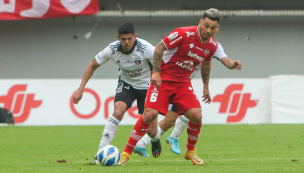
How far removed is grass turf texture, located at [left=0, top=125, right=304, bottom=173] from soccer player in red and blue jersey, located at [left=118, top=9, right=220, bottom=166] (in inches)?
23.2

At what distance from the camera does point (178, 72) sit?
6148 mm

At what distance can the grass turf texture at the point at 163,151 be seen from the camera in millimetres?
5680

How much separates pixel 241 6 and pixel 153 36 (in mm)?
4035

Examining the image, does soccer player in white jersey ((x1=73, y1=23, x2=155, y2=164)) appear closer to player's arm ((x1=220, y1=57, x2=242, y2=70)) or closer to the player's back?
the player's back

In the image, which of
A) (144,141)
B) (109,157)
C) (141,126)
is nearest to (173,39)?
(141,126)

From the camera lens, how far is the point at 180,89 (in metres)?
6.12

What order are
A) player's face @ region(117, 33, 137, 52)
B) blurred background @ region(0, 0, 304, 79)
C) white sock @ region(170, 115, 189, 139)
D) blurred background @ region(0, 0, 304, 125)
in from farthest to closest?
blurred background @ region(0, 0, 304, 79), blurred background @ region(0, 0, 304, 125), white sock @ region(170, 115, 189, 139), player's face @ region(117, 33, 137, 52)

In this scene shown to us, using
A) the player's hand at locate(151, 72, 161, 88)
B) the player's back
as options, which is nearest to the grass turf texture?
the player's hand at locate(151, 72, 161, 88)

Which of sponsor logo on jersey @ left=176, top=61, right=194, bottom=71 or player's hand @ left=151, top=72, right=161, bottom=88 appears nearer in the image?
player's hand @ left=151, top=72, right=161, bottom=88

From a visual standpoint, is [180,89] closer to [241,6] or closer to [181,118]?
[181,118]

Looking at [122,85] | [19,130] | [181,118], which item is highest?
[122,85]

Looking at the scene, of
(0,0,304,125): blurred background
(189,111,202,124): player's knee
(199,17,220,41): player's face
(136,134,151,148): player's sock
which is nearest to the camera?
(199,17,220,41): player's face

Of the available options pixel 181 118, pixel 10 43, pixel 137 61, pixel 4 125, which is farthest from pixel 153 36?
pixel 137 61

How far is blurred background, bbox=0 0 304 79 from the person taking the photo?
2012 centimetres
